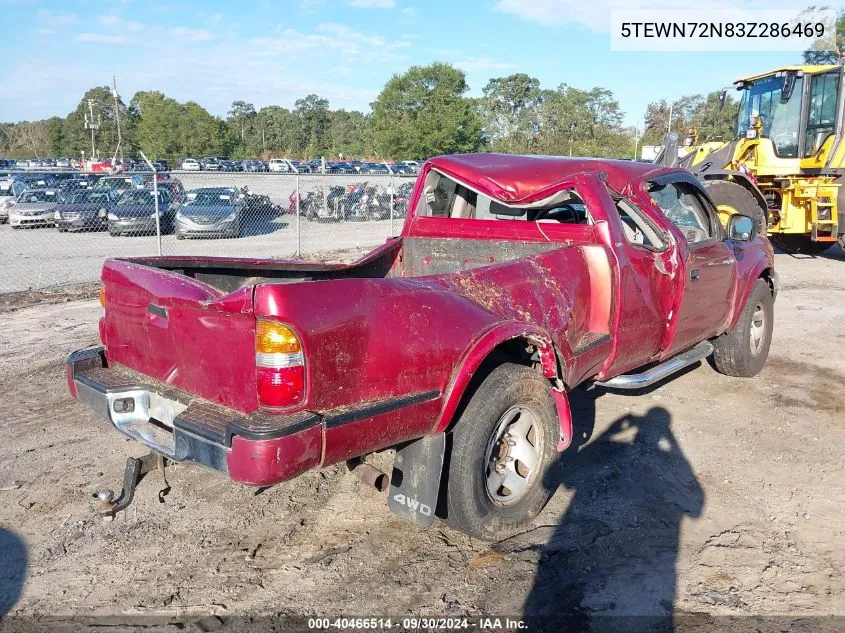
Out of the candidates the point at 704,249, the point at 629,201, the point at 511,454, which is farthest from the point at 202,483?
the point at 704,249

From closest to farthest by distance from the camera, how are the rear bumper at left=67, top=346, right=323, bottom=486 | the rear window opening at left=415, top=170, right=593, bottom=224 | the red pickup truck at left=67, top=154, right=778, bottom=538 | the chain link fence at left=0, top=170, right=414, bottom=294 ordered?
the rear bumper at left=67, top=346, right=323, bottom=486 → the red pickup truck at left=67, top=154, right=778, bottom=538 → the rear window opening at left=415, top=170, right=593, bottom=224 → the chain link fence at left=0, top=170, right=414, bottom=294

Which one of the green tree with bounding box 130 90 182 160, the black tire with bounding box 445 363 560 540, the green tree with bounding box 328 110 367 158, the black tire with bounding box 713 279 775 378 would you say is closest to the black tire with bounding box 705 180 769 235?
the black tire with bounding box 713 279 775 378

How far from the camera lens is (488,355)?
3.54 m

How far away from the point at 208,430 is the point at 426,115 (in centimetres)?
5908

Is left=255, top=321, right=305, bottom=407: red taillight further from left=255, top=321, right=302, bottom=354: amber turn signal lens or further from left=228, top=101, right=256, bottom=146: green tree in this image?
left=228, top=101, right=256, bottom=146: green tree

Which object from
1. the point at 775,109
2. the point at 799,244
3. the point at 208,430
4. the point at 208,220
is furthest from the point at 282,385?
the point at 208,220

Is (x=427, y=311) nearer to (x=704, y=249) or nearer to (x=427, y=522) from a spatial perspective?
(x=427, y=522)

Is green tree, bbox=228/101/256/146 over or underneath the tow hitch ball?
over

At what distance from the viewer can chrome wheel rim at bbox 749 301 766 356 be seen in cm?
633

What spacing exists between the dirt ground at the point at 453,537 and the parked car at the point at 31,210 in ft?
61.9

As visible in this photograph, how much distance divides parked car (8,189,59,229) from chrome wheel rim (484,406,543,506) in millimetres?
21661

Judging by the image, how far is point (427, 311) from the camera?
10.1 ft

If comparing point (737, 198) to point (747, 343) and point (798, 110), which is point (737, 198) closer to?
point (798, 110)

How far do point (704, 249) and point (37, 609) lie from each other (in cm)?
466
